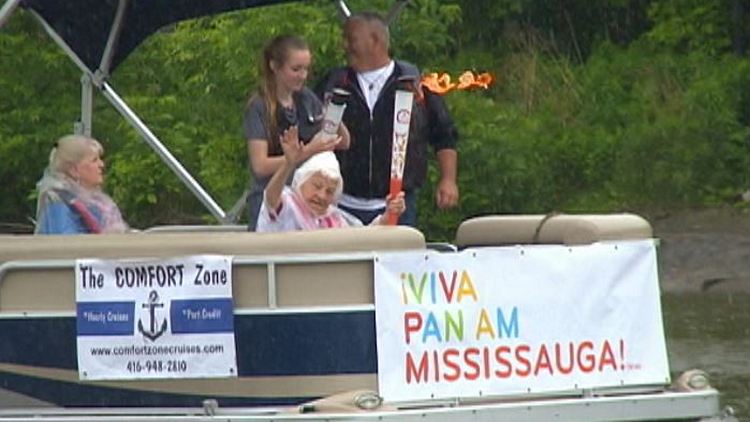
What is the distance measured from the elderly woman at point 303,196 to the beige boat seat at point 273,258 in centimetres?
42

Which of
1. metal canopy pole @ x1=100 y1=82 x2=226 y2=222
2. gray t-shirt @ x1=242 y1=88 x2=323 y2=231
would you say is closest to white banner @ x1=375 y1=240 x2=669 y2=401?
gray t-shirt @ x1=242 y1=88 x2=323 y2=231

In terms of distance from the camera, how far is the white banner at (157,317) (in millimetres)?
8219

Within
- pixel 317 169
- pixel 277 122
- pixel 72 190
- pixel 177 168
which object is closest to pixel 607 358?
pixel 317 169

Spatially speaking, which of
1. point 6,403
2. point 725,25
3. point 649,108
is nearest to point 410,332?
point 6,403

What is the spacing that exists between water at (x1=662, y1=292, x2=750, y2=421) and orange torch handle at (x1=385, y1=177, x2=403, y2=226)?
3.39m

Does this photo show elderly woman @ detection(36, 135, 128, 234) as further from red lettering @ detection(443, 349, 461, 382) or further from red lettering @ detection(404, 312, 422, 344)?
red lettering @ detection(443, 349, 461, 382)

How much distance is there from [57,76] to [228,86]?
154cm

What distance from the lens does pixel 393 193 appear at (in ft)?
29.8

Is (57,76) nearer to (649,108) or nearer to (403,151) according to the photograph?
(649,108)

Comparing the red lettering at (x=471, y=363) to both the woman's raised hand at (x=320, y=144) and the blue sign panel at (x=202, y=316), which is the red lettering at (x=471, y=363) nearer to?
the blue sign panel at (x=202, y=316)

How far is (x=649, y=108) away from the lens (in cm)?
2231

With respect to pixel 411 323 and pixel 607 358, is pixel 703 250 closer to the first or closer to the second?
pixel 607 358

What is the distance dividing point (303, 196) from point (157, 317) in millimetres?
839

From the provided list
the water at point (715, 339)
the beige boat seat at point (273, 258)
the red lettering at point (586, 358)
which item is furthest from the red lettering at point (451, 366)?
the water at point (715, 339)
